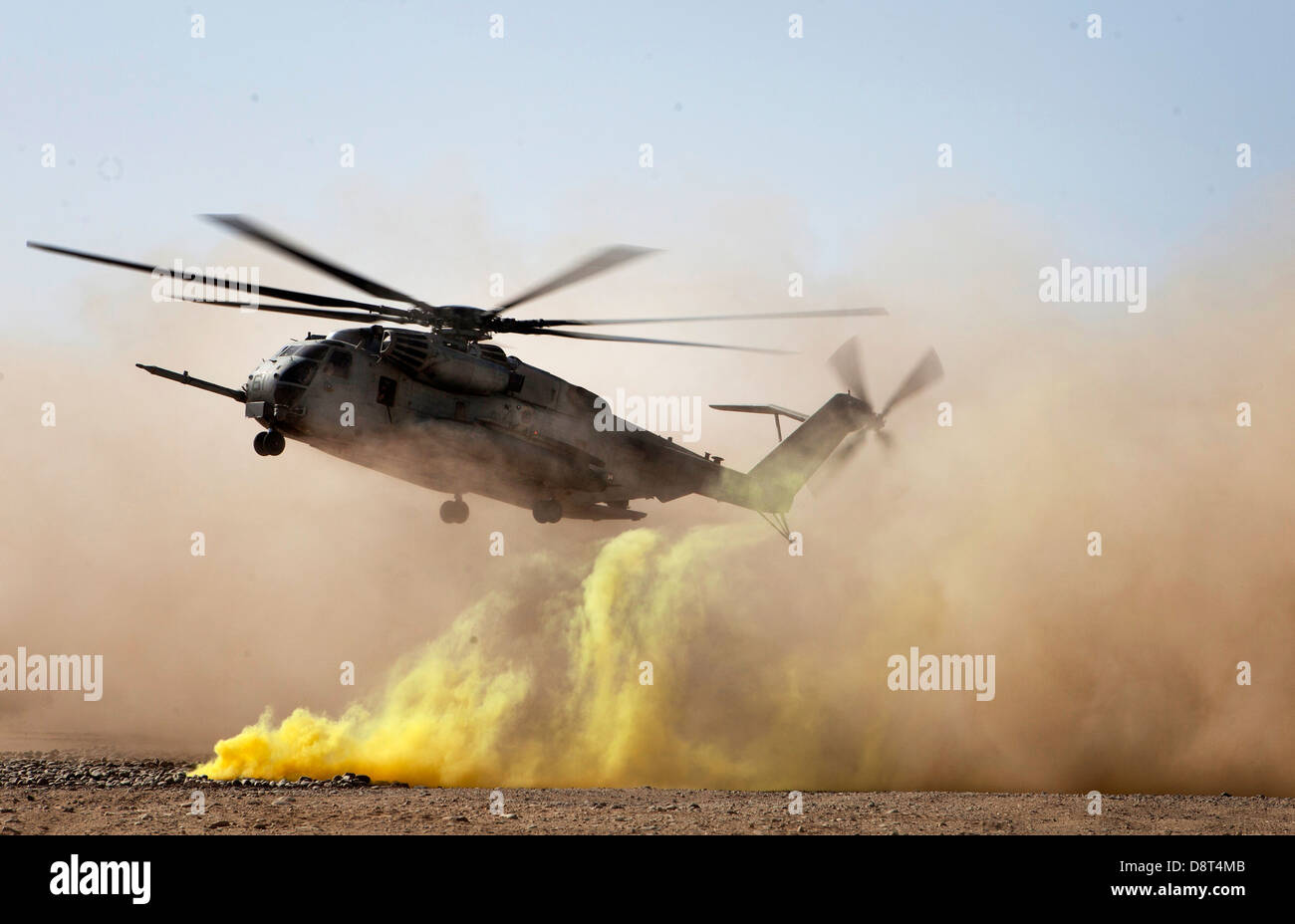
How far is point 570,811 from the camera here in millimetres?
15609

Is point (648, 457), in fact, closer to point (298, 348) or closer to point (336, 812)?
point (298, 348)

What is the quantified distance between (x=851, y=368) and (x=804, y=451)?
2.20 meters

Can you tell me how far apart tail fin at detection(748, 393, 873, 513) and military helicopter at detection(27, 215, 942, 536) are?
1.46m

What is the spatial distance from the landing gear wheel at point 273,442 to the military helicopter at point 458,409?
0.02 meters

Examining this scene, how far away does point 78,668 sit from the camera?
36.2 meters

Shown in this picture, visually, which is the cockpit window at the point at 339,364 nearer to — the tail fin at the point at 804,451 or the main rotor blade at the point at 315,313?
the main rotor blade at the point at 315,313

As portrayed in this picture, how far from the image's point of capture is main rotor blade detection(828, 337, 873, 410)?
2656 cm

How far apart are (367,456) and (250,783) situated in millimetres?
5827

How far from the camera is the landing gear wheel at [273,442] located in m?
19.2

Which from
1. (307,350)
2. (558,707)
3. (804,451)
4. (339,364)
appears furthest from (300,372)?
(804,451)
